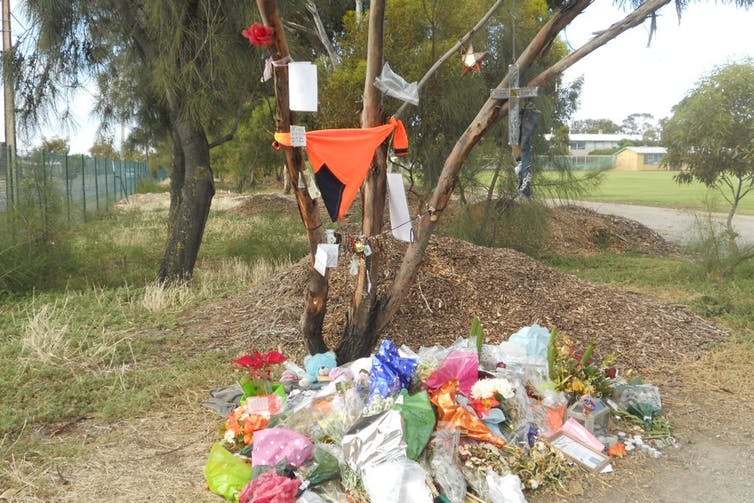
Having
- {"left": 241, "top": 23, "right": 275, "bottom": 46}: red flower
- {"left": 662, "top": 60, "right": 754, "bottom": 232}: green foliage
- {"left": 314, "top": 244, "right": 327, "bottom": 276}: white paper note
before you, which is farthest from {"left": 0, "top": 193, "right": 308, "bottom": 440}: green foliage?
{"left": 662, "top": 60, "right": 754, "bottom": 232}: green foliage

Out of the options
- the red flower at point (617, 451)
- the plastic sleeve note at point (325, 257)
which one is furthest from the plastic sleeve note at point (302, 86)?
the red flower at point (617, 451)

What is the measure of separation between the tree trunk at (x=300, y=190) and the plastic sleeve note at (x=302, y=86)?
101mm

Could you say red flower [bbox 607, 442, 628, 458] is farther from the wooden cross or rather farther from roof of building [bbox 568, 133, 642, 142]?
roof of building [bbox 568, 133, 642, 142]

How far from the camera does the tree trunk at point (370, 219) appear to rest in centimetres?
420

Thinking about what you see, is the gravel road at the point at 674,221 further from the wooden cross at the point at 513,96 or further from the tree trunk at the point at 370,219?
the tree trunk at the point at 370,219

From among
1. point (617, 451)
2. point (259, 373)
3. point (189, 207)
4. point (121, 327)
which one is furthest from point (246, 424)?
point (189, 207)

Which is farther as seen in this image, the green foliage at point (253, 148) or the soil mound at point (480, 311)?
the green foliage at point (253, 148)

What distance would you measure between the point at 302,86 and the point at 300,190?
651mm

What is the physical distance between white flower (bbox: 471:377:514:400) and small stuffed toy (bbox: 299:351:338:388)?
3.15 ft

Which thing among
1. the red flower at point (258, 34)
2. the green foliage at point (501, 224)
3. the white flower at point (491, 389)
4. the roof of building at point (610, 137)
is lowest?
the white flower at point (491, 389)

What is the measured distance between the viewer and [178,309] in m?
6.35

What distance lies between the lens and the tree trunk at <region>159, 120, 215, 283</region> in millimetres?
7715

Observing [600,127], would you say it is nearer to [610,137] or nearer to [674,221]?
[610,137]

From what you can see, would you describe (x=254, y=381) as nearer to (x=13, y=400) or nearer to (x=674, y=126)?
(x=13, y=400)
